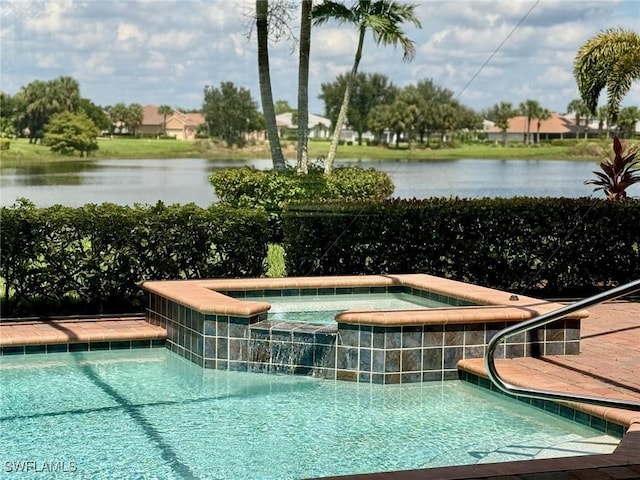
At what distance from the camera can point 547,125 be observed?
16.5 m

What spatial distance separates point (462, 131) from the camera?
17094 millimetres

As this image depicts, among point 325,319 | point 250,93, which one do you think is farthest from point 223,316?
point 250,93

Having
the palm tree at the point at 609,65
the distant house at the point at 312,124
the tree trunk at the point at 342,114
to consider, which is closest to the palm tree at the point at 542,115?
the palm tree at the point at 609,65

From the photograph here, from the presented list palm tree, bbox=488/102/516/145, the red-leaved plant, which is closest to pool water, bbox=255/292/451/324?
the red-leaved plant

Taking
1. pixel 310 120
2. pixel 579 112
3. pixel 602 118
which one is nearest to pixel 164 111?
pixel 310 120

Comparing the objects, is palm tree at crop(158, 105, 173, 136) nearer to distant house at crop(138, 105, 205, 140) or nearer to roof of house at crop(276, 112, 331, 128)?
distant house at crop(138, 105, 205, 140)

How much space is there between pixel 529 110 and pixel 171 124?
21.4 ft

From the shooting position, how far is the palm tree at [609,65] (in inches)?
480

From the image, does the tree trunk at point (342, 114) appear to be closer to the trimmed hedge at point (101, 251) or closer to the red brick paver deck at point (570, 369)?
the trimmed hedge at point (101, 251)

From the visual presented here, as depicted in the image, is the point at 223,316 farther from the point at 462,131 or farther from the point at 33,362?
the point at 462,131

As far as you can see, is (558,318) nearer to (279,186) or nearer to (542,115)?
(279,186)

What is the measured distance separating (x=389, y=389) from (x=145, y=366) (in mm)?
1869

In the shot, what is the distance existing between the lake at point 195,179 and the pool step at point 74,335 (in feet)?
12.2

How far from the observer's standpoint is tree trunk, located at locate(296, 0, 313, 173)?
13898 millimetres
